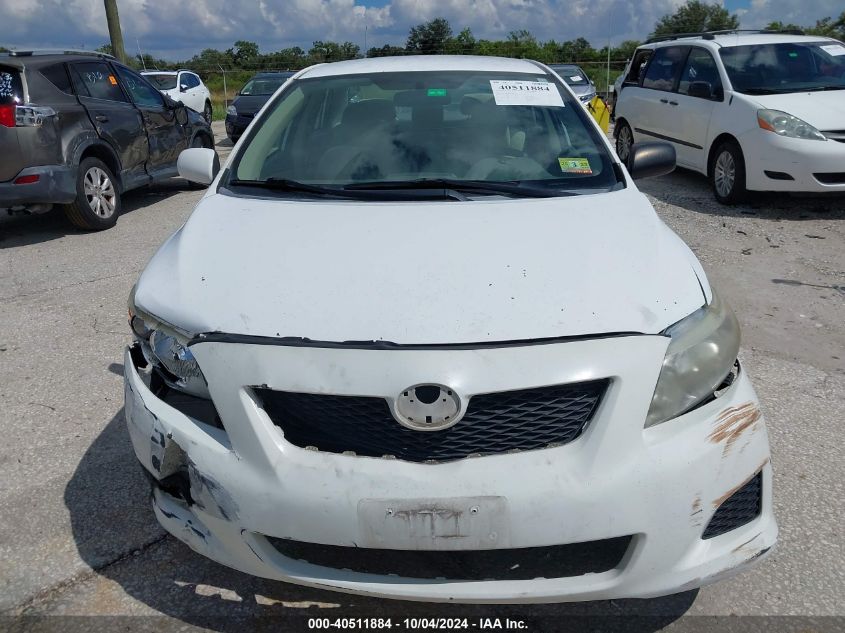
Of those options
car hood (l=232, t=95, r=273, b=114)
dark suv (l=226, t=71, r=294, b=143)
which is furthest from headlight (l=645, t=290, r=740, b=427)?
car hood (l=232, t=95, r=273, b=114)

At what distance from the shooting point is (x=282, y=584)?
235 centimetres

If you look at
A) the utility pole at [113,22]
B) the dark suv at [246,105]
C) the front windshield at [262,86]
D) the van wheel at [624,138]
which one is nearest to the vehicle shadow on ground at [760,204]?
the van wheel at [624,138]

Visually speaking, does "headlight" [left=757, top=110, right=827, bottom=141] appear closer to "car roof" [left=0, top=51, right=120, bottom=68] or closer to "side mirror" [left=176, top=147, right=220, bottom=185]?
"side mirror" [left=176, top=147, right=220, bottom=185]

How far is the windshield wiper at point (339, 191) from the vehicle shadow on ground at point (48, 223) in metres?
5.05

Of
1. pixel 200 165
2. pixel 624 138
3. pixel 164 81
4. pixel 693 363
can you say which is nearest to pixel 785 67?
pixel 624 138

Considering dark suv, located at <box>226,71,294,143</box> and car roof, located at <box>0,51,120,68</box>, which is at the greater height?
car roof, located at <box>0,51,120,68</box>

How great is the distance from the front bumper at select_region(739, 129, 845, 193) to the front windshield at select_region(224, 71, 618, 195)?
4330mm

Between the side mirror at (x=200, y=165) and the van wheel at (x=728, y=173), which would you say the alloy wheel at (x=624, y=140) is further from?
the side mirror at (x=200, y=165)

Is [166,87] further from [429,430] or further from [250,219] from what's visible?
[429,430]

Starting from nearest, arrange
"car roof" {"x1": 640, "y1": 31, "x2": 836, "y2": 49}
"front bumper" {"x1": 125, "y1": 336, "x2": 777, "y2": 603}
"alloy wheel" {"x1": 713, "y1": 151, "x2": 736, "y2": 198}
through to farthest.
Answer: "front bumper" {"x1": 125, "y1": 336, "x2": 777, "y2": 603}
"alloy wheel" {"x1": 713, "y1": 151, "x2": 736, "y2": 198}
"car roof" {"x1": 640, "y1": 31, "x2": 836, "y2": 49}

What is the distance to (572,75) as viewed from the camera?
16047mm

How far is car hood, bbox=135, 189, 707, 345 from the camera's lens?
75.9 inches

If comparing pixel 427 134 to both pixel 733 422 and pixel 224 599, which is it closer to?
pixel 733 422

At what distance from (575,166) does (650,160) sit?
27.2 inches
